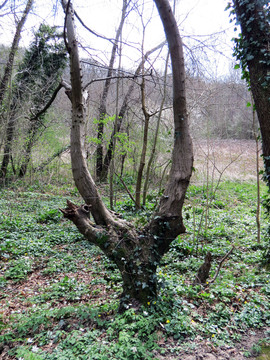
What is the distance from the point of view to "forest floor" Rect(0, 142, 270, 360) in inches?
106

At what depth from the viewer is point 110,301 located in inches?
144

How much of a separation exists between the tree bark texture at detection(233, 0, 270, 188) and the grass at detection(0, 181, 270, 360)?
6.35 feet

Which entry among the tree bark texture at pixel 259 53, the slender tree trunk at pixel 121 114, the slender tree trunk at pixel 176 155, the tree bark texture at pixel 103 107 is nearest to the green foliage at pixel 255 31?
the tree bark texture at pixel 259 53

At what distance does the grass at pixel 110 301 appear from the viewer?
9.06 ft

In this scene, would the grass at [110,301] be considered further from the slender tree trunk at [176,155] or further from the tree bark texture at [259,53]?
the tree bark texture at [259,53]

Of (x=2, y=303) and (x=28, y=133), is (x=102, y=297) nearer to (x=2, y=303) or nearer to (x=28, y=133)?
(x=2, y=303)

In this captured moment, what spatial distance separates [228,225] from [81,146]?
5.28m

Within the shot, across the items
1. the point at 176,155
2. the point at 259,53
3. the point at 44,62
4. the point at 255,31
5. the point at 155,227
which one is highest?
the point at 44,62

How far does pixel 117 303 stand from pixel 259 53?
13.4ft

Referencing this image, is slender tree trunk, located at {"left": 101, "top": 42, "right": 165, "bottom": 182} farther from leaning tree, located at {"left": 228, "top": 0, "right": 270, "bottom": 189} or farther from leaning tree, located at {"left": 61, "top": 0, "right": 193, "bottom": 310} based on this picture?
leaning tree, located at {"left": 61, "top": 0, "right": 193, "bottom": 310}

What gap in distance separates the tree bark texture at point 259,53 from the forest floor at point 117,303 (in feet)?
6.19

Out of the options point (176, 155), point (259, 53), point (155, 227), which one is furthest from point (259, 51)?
point (155, 227)

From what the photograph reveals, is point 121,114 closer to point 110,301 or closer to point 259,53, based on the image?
point 259,53

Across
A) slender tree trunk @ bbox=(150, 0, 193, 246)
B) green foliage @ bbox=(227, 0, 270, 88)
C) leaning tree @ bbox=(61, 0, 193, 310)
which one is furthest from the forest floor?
green foliage @ bbox=(227, 0, 270, 88)
